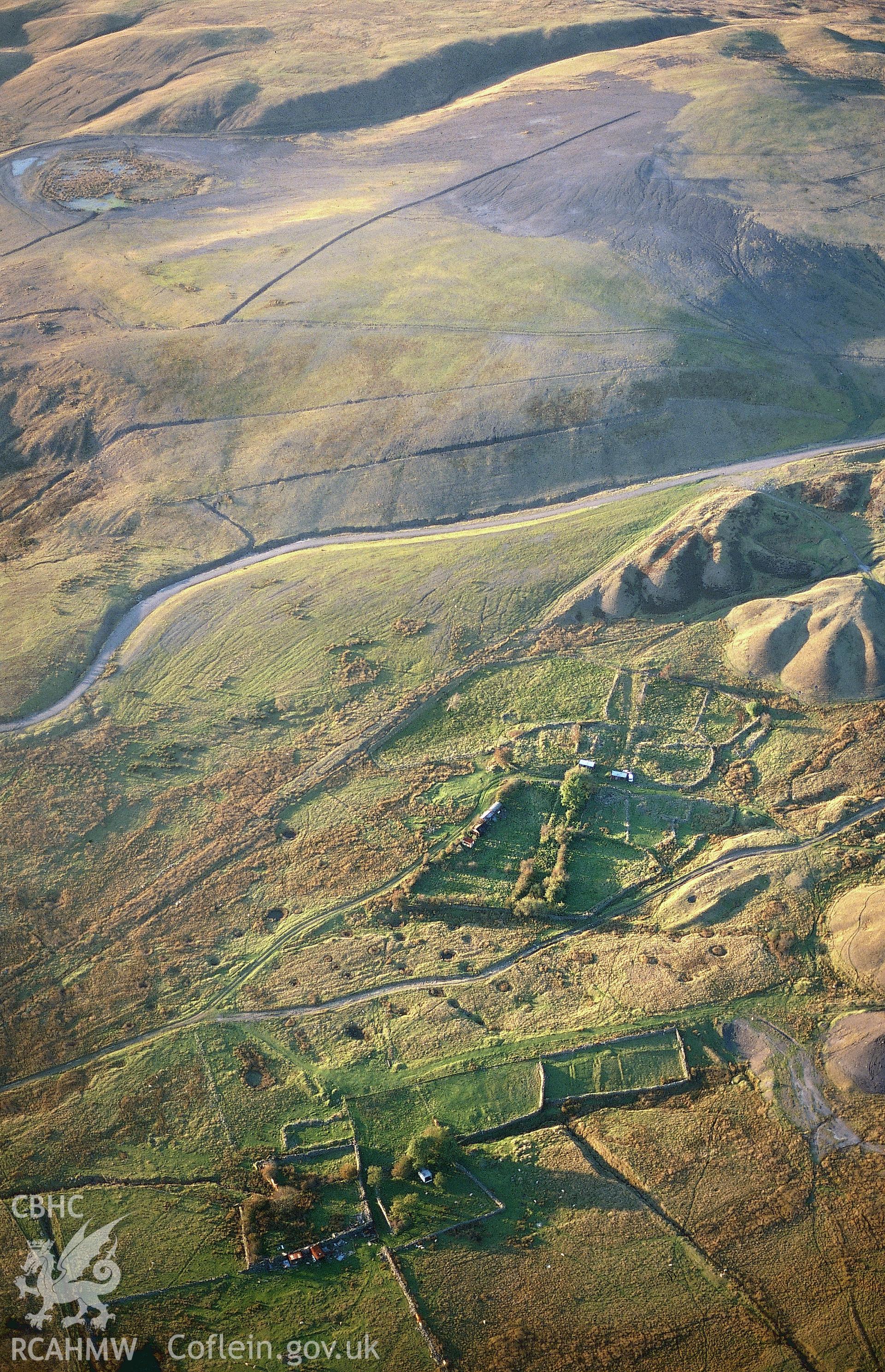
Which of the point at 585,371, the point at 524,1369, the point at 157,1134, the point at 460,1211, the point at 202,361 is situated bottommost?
the point at 524,1369

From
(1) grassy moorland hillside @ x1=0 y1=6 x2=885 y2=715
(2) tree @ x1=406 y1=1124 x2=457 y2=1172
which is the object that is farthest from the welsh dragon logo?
(1) grassy moorland hillside @ x1=0 y1=6 x2=885 y2=715

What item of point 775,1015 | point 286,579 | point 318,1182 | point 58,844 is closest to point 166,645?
point 286,579

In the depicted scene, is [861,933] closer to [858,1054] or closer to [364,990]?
[858,1054]

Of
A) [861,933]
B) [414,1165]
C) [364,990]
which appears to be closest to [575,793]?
[861,933]

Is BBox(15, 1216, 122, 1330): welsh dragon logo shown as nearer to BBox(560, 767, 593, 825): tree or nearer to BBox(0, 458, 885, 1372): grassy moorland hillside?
BBox(0, 458, 885, 1372): grassy moorland hillside

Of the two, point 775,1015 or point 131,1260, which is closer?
point 131,1260

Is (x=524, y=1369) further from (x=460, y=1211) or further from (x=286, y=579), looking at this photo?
(x=286, y=579)

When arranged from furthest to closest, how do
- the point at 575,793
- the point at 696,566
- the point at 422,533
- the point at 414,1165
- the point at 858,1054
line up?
the point at 422,533, the point at 696,566, the point at 575,793, the point at 858,1054, the point at 414,1165
